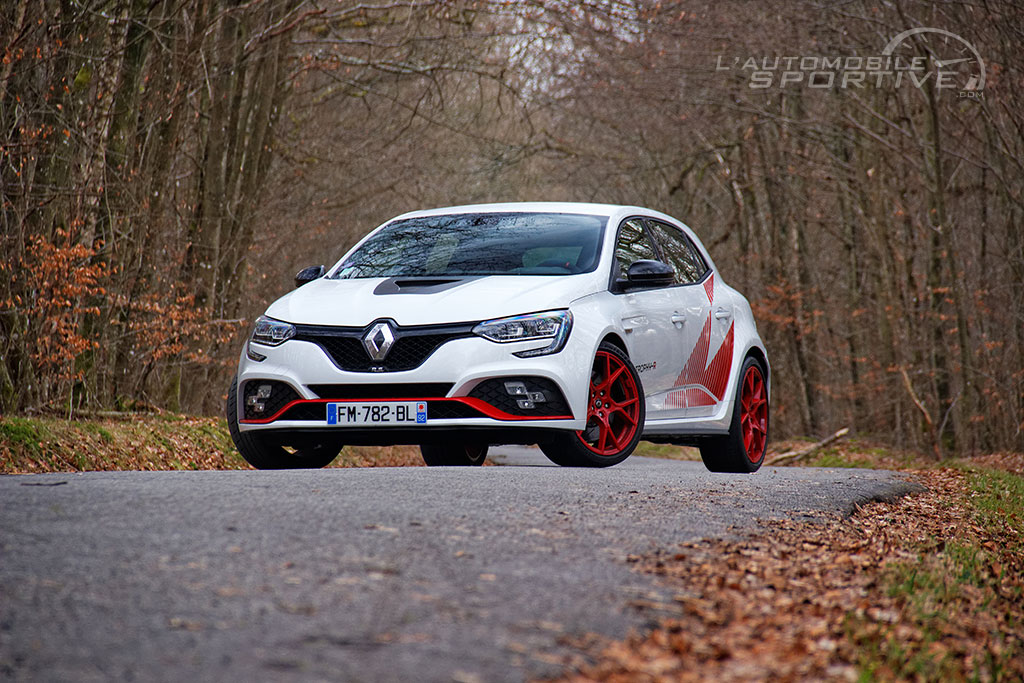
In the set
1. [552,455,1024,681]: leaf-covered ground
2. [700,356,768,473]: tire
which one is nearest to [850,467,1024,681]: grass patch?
[552,455,1024,681]: leaf-covered ground

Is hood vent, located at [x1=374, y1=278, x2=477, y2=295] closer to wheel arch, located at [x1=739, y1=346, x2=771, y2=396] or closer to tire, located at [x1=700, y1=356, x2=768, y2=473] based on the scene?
tire, located at [x1=700, y1=356, x2=768, y2=473]

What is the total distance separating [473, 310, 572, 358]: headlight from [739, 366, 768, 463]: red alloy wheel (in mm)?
2851

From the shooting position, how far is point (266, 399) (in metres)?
8.03

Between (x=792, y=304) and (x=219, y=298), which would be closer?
(x=219, y=298)

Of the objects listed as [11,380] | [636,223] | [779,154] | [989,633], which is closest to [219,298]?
[11,380]

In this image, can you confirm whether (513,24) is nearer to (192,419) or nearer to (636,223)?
(192,419)

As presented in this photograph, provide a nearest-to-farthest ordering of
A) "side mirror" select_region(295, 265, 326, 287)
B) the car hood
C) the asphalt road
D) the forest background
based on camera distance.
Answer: the asphalt road, the car hood, "side mirror" select_region(295, 265, 326, 287), the forest background

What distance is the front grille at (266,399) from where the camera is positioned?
7.94 m

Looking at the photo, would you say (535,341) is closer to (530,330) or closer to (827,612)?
(530,330)

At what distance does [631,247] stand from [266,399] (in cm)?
284

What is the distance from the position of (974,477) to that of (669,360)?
4.20 m

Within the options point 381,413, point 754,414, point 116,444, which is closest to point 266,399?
point 381,413

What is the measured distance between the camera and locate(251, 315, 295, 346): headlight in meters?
7.98

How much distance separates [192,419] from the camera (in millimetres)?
13766
